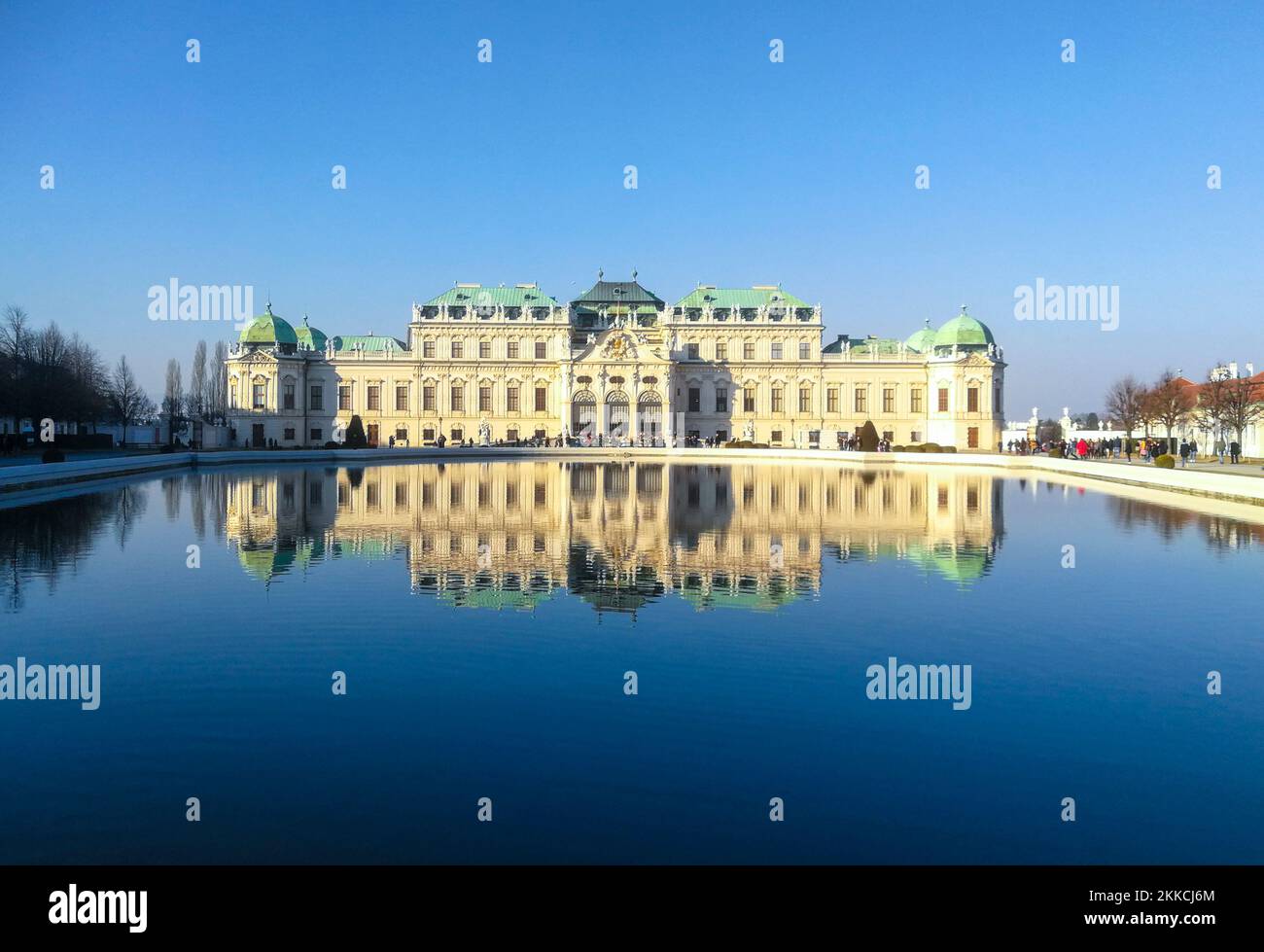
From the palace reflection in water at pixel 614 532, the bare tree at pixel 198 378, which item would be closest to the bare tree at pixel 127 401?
the bare tree at pixel 198 378

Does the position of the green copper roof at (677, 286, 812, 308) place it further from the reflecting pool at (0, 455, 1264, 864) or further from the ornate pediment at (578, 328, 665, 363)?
the reflecting pool at (0, 455, 1264, 864)

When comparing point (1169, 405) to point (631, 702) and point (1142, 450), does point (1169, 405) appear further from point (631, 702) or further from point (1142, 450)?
point (631, 702)

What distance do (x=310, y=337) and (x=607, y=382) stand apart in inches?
1125

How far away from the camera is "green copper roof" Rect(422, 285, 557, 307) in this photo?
311ft

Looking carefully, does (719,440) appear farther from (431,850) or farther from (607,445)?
(431,850)

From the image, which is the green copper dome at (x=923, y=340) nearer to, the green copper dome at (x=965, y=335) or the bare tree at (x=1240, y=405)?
the green copper dome at (x=965, y=335)

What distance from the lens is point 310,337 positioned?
97625mm

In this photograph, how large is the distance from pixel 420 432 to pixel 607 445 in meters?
18.6

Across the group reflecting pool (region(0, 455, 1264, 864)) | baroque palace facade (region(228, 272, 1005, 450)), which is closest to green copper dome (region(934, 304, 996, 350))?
baroque palace facade (region(228, 272, 1005, 450))

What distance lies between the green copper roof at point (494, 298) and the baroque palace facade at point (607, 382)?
0.12 metres

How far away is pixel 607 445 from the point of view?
87.4 metres

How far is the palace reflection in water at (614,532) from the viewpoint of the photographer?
56.0 feet

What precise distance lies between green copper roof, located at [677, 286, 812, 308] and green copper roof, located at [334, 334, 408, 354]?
26059 millimetres
